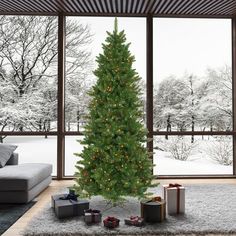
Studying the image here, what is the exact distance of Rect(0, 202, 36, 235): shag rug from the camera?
3.46 metres

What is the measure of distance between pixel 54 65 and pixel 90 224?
142 inches

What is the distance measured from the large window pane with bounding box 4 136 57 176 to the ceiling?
90.7 inches

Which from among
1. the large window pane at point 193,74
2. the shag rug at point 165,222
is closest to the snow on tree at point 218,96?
the large window pane at point 193,74

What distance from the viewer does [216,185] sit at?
18.1 ft

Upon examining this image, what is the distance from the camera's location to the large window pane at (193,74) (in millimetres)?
6344

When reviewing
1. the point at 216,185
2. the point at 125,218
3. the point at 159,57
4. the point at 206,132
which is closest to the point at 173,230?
the point at 125,218

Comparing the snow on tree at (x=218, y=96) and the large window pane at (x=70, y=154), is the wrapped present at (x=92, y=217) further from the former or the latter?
the snow on tree at (x=218, y=96)

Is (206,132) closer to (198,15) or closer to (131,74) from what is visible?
(198,15)

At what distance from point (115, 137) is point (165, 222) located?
1.18 metres

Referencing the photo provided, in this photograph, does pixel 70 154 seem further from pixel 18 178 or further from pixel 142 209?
pixel 142 209

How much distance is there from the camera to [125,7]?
5930 mm

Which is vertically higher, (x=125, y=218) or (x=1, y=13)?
(x=1, y=13)

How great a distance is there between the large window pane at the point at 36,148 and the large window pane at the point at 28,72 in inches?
7.6

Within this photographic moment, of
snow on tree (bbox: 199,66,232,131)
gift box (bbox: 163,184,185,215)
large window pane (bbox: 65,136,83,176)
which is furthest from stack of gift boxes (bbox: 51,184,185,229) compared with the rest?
snow on tree (bbox: 199,66,232,131)
